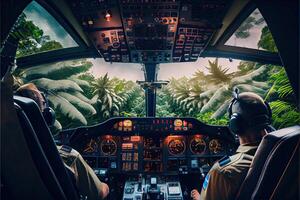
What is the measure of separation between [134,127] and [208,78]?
7508mm

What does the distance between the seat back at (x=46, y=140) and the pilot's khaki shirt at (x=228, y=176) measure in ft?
2.68

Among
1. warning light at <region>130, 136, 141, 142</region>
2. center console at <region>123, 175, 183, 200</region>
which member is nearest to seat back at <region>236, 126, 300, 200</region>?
center console at <region>123, 175, 183, 200</region>

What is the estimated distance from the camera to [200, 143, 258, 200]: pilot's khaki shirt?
1391 mm

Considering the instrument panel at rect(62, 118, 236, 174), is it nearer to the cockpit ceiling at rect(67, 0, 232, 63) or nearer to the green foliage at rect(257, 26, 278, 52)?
the cockpit ceiling at rect(67, 0, 232, 63)

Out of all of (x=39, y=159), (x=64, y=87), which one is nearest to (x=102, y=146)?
(x=39, y=159)

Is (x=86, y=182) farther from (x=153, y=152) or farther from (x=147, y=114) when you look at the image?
(x=147, y=114)

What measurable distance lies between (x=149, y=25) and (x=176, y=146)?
219 centimetres

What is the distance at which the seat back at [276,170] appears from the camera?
1000mm

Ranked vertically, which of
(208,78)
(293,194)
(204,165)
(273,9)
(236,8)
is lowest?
(204,165)

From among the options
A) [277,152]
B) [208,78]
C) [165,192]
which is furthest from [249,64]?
[277,152]

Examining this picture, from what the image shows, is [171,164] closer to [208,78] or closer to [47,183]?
[47,183]

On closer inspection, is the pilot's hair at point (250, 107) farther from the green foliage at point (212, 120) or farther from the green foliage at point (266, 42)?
the green foliage at point (212, 120)

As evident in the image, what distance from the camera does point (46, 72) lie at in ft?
30.2

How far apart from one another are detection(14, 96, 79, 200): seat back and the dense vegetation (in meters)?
5.55
